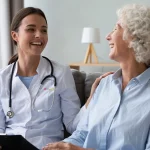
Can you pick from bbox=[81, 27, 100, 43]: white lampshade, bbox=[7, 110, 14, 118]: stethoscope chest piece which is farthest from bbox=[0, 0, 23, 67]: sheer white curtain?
bbox=[7, 110, 14, 118]: stethoscope chest piece

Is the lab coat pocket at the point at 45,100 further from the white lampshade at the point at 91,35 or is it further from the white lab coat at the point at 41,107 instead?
the white lampshade at the point at 91,35

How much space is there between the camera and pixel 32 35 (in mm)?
1677

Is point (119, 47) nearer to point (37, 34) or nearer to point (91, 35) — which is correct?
point (37, 34)

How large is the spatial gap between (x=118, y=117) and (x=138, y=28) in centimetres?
41

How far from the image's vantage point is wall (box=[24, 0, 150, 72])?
381 centimetres

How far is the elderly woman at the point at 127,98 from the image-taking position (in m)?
1.20

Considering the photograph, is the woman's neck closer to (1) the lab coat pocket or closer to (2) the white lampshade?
(1) the lab coat pocket

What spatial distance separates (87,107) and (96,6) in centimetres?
258

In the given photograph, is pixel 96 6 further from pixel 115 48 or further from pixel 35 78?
pixel 115 48

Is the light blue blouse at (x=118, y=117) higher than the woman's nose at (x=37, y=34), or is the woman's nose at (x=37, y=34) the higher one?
the woman's nose at (x=37, y=34)

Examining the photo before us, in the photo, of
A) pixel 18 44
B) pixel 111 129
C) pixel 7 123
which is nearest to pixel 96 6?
pixel 18 44

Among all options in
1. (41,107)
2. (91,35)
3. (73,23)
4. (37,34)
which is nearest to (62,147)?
(41,107)

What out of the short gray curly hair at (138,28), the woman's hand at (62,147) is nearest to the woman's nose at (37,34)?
the short gray curly hair at (138,28)

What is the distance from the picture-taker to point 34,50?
165 cm
